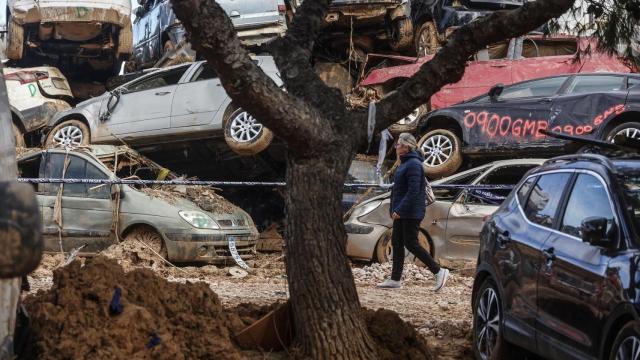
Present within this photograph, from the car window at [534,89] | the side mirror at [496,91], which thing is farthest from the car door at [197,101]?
the car window at [534,89]

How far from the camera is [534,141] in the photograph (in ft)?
45.8

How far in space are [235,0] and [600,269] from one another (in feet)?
45.7

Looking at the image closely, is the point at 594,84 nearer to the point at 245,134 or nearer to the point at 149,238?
the point at 245,134

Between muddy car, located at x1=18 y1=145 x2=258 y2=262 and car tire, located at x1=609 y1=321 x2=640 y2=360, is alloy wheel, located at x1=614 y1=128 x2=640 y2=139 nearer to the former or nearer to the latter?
muddy car, located at x1=18 y1=145 x2=258 y2=262

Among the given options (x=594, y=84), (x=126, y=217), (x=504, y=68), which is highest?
(x=504, y=68)

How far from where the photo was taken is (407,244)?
10.4 m

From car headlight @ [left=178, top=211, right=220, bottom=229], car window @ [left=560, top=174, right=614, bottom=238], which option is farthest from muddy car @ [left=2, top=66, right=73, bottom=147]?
car window @ [left=560, top=174, right=614, bottom=238]

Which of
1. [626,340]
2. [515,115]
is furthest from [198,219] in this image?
[626,340]

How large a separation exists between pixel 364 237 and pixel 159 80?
5116mm

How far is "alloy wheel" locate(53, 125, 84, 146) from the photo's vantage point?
15953 millimetres

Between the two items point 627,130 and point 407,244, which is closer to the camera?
point 407,244

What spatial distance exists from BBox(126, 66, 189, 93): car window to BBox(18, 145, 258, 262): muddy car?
8.50ft

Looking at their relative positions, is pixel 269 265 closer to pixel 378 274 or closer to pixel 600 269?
pixel 378 274

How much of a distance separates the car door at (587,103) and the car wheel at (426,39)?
451 centimetres
